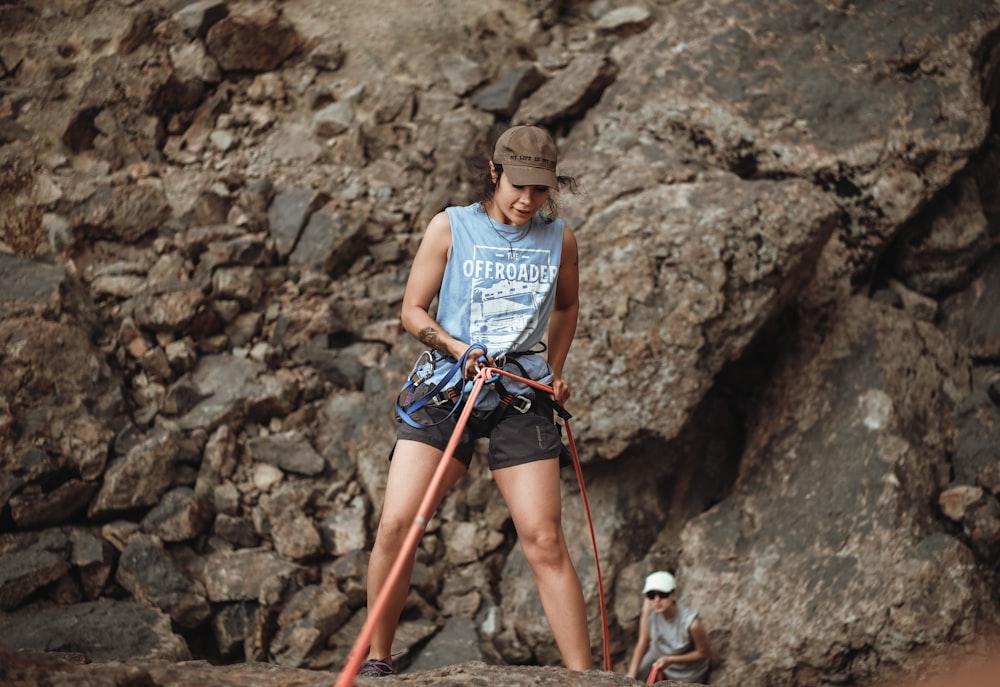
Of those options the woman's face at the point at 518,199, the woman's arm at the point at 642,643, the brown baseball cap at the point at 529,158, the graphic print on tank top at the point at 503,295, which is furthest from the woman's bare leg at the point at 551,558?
the woman's arm at the point at 642,643

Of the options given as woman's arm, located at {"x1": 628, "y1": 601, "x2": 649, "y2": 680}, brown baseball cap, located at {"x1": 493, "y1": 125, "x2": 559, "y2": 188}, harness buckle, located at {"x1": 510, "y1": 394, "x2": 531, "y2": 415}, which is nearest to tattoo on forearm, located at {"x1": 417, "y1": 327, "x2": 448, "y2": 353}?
harness buckle, located at {"x1": 510, "y1": 394, "x2": 531, "y2": 415}

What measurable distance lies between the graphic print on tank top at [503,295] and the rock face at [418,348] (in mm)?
2067

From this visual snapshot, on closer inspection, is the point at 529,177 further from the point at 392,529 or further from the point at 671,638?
the point at 671,638

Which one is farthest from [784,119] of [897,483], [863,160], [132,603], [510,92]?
[132,603]

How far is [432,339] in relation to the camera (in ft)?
11.8

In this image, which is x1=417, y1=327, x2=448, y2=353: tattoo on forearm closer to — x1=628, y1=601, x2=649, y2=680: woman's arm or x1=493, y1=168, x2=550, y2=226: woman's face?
x1=493, y1=168, x2=550, y2=226: woman's face

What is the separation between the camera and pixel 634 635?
587 centimetres

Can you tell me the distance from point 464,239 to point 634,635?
329 centimetres

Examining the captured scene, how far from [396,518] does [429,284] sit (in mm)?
905

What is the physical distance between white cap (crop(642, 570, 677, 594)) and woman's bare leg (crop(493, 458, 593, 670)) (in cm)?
202

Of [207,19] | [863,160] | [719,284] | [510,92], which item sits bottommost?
[719,284]

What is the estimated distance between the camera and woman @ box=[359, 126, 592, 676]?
3.46 m

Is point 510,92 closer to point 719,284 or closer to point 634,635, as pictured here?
point 719,284

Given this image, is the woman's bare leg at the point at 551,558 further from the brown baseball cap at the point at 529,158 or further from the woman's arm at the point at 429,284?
the brown baseball cap at the point at 529,158
